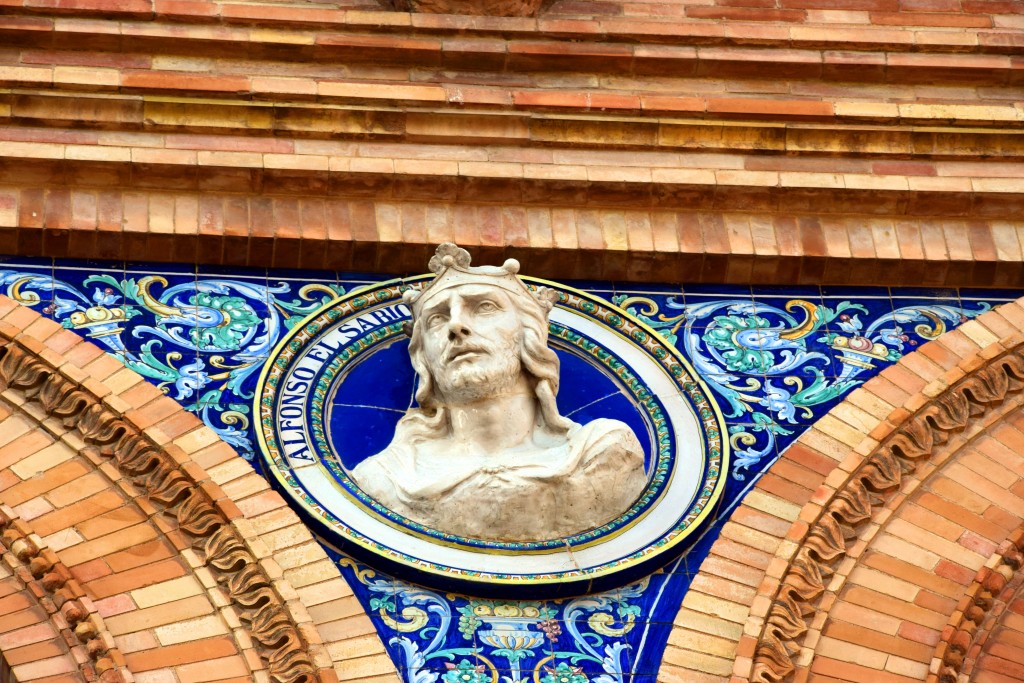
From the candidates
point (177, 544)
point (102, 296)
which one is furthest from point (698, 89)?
point (177, 544)

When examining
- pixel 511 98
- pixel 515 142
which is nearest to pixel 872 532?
pixel 515 142

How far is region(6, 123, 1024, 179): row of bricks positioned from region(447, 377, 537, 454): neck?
1.67 m

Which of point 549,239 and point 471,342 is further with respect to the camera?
point 549,239

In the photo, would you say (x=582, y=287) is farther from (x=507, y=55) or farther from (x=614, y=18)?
(x=614, y=18)

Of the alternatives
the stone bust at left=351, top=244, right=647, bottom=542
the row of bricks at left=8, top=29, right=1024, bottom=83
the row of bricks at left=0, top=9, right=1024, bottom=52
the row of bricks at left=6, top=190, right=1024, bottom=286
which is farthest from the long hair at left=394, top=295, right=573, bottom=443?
the row of bricks at left=0, top=9, right=1024, bottom=52

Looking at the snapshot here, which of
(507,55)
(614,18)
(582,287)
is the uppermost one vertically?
(614,18)

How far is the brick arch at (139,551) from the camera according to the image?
→ 11250mm

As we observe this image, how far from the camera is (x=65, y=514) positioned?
468 inches

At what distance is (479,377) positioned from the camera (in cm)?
1264

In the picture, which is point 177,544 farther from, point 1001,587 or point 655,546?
point 1001,587

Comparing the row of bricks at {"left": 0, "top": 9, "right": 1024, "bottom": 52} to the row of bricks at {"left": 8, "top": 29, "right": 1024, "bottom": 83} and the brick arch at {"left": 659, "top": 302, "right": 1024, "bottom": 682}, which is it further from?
the brick arch at {"left": 659, "top": 302, "right": 1024, "bottom": 682}

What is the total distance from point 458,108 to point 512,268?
1.47m

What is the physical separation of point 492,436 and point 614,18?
328cm

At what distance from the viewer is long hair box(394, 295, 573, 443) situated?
1275cm
